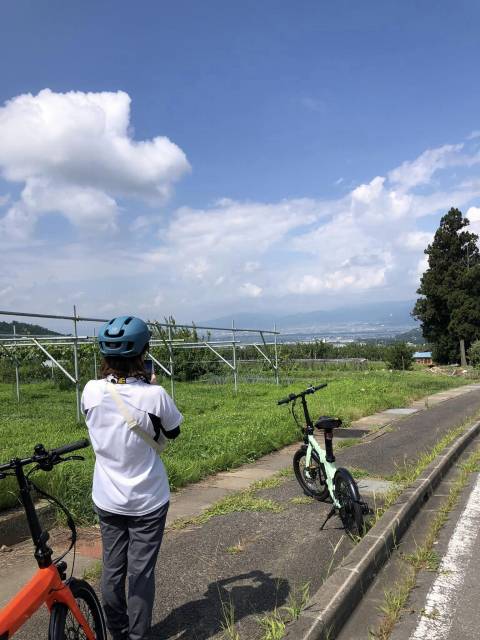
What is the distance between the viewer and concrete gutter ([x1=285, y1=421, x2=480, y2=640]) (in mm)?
2920

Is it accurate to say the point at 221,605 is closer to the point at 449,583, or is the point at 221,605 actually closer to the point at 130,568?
the point at 130,568

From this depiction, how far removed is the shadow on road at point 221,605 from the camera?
302cm

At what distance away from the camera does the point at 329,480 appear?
15.7 ft

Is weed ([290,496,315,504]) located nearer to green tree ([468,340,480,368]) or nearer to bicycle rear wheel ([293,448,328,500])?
bicycle rear wheel ([293,448,328,500])

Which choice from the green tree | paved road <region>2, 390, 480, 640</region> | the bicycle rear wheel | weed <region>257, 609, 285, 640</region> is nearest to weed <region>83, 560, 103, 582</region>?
paved road <region>2, 390, 480, 640</region>

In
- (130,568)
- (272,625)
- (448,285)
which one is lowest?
(272,625)

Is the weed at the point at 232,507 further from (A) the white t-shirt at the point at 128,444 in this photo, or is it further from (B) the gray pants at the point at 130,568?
(A) the white t-shirt at the point at 128,444

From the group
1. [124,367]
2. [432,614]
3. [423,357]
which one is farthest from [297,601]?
[423,357]

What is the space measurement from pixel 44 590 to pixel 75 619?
0.36m

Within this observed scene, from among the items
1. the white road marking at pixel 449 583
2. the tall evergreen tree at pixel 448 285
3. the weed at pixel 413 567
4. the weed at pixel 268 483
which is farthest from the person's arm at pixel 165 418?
the tall evergreen tree at pixel 448 285

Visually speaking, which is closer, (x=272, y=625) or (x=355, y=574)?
(x=272, y=625)

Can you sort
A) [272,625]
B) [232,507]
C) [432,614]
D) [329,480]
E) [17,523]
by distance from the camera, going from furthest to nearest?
1. [232,507]
2. [329,480]
3. [17,523]
4. [432,614]
5. [272,625]

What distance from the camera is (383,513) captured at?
4828 millimetres

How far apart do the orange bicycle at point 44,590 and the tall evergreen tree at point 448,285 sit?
41.7 meters
